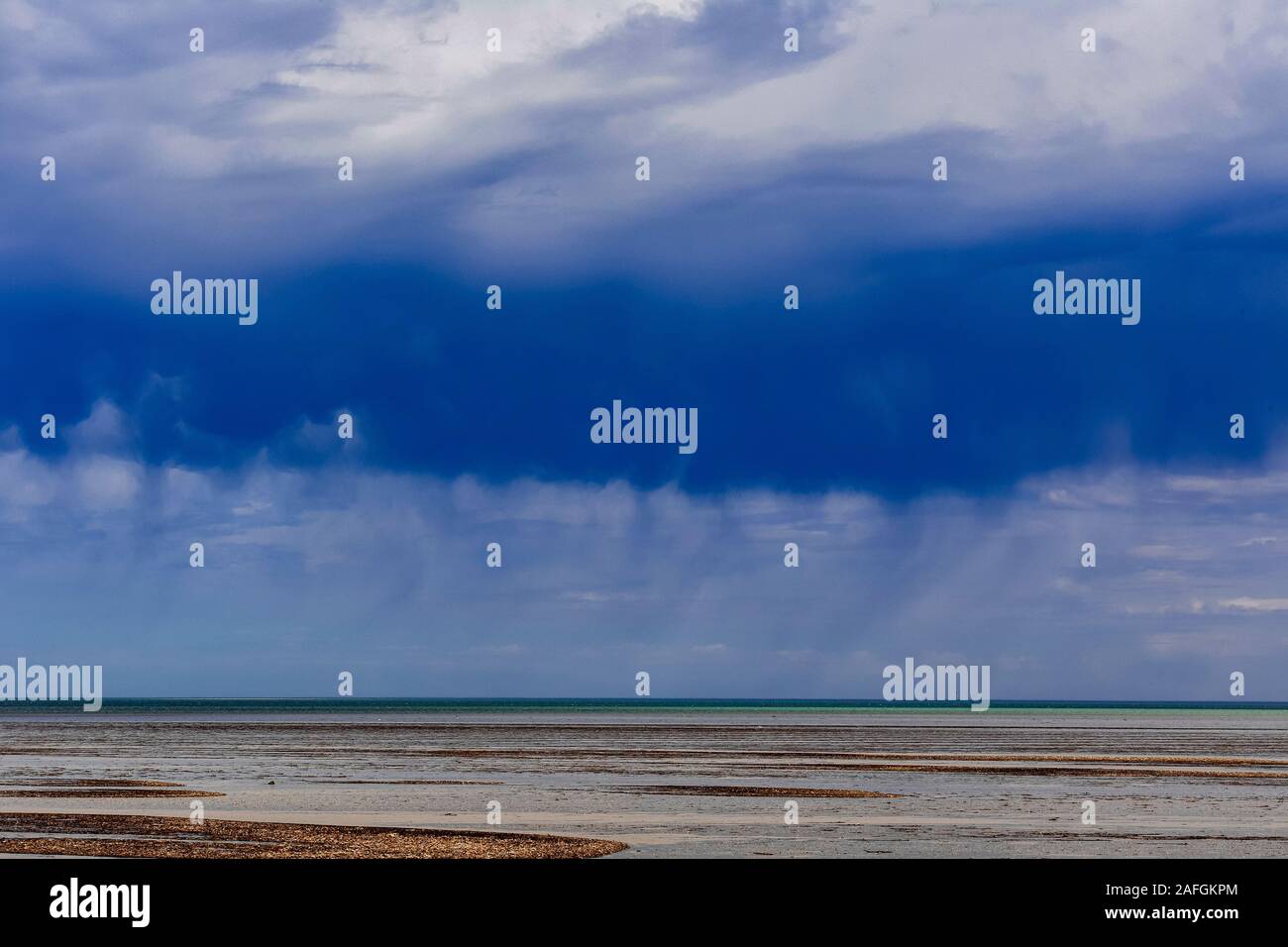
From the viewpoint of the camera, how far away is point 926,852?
108 ft

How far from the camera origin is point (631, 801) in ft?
151

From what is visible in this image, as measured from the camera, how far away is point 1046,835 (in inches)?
1453

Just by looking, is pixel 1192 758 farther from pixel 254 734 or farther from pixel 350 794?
pixel 254 734

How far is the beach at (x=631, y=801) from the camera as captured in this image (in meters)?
34.3

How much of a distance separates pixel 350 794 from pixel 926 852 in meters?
21.2

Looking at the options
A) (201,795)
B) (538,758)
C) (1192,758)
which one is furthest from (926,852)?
(1192,758)

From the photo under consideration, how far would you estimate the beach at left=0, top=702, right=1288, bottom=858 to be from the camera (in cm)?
3434
